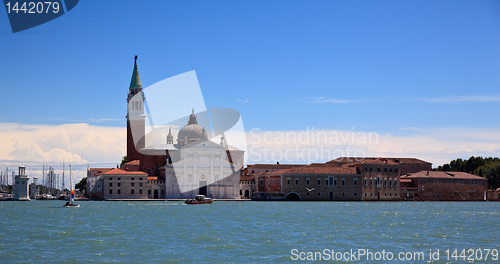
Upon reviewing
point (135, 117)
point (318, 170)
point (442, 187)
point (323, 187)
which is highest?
point (135, 117)

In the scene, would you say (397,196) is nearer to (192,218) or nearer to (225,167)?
(225,167)

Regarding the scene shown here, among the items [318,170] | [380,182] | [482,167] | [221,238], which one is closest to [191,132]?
[318,170]

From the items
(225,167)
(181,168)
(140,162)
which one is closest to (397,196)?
(225,167)

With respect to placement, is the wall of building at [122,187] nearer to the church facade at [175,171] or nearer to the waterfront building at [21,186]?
the church facade at [175,171]

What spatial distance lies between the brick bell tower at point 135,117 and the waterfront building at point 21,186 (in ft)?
47.9

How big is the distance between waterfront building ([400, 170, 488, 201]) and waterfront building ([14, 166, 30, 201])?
52.9 meters

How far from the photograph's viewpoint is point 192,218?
130 ft

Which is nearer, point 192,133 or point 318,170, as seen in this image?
point 318,170

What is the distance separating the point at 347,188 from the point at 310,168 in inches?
216

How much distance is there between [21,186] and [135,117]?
18.7 m

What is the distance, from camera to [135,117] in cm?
8031

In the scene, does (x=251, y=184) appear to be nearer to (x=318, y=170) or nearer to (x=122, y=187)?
(x=318, y=170)

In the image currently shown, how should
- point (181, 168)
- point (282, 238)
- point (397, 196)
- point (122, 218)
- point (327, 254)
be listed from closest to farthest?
point (327, 254)
point (282, 238)
point (122, 218)
point (181, 168)
point (397, 196)

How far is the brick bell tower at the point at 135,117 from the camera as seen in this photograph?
263ft
